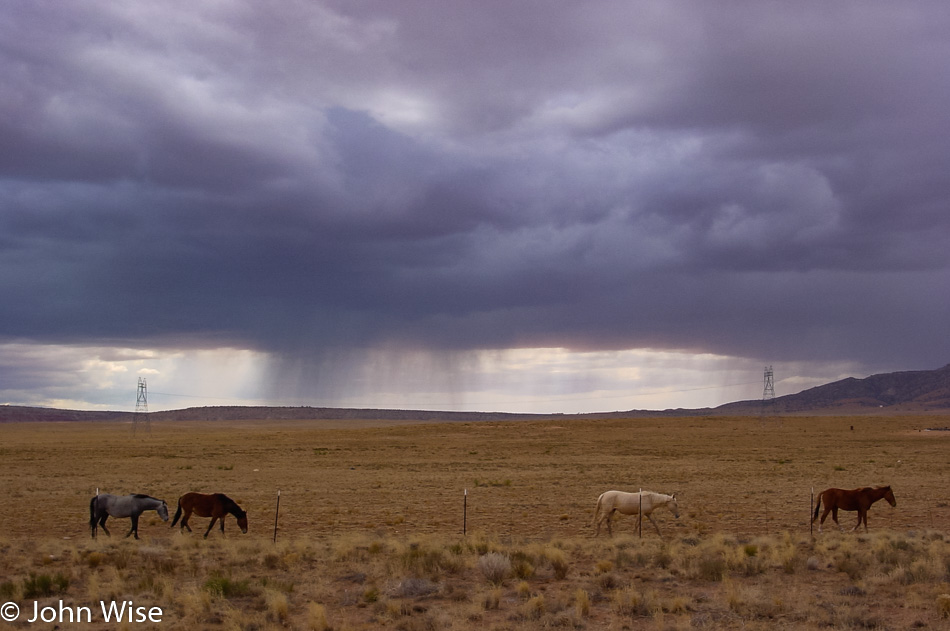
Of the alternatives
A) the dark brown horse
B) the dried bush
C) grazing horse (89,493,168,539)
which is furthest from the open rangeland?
the dark brown horse

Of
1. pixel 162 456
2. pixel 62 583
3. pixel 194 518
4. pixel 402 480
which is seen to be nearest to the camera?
pixel 62 583

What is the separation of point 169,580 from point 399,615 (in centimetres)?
515

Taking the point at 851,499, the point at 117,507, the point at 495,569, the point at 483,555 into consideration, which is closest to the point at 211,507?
the point at 117,507

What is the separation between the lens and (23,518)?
27766mm

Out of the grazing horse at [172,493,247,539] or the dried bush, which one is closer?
the dried bush

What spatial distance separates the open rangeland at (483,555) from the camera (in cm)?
1323

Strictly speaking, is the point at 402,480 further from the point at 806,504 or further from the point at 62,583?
the point at 62,583

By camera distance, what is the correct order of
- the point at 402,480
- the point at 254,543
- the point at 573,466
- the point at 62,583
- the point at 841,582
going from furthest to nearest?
the point at 573,466
the point at 402,480
the point at 254,543
the point at 841,582
the point at 62,583

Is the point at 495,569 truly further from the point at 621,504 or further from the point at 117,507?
the point at 117,507

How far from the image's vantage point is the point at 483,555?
17531mm

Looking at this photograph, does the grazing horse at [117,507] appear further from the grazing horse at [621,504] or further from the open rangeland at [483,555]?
the grazing horse at [621,504]

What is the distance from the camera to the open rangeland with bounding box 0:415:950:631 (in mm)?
13227

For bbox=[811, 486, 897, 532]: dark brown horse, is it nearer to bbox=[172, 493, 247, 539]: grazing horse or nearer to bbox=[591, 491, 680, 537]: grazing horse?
bbox=[591, 491, 680, 537]: grazing horse

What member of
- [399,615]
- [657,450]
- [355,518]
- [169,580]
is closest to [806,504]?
[355,518]
